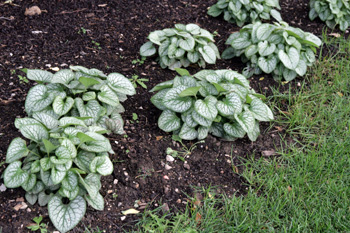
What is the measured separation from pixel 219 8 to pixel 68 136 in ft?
8.83

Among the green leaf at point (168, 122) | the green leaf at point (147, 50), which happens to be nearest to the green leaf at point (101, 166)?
the green leaf at point (168, 122)

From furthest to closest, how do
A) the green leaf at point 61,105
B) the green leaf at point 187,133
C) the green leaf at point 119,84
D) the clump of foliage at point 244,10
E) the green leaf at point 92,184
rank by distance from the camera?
the clump of foliage at point 244,10, the green leaf at point 187,133, the green leaf at point 119,84, the green leaf at point 61,105, the green leaf at point 92,184

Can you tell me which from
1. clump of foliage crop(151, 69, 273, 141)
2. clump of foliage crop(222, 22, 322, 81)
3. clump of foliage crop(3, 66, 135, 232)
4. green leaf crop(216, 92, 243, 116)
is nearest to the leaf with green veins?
clump of foliage crop(3, 66, 135, 232)

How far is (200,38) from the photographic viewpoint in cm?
365

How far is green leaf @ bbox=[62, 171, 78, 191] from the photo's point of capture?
2332 mm

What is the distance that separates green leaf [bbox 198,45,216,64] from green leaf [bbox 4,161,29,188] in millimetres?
1934

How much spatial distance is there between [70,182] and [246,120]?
1354mm

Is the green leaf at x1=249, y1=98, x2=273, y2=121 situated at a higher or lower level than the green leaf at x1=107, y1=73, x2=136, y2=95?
lower

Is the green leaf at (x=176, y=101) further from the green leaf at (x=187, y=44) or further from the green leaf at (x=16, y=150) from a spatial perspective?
the green leaf at (x=16, y=150)

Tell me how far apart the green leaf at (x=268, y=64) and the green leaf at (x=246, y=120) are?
35.2 inches

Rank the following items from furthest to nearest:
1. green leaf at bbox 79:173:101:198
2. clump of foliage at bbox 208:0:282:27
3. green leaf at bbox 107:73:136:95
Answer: clump of foliage at bbox 208:0:282:27 → green leaf at bbox 107:73:136:95 → green leaf at bbox 79:173:101:198

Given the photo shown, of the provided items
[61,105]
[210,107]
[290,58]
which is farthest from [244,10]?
[61,105]

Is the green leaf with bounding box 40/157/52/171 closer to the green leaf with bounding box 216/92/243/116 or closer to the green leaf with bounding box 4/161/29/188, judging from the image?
the green leaf with bounding box 4/161/29/188

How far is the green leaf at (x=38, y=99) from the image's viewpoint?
8.73ft
